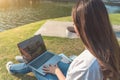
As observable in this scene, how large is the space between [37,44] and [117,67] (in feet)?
7.60

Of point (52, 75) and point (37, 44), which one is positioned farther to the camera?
point (37, 44)

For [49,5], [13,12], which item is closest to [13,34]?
[13,12]

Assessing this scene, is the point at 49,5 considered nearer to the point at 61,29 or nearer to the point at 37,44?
the point at 61,29

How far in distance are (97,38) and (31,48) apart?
2.19m

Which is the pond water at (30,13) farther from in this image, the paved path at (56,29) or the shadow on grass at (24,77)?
the shadow on grass at (24,77)

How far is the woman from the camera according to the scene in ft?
6.92

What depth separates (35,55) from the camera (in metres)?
4.23

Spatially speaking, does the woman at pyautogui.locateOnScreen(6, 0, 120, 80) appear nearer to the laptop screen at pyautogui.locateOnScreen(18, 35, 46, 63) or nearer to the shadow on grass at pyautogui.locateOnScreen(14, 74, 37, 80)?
the laptop screen at pyautogui.locateOnScreen(18, 35, 46, 63)

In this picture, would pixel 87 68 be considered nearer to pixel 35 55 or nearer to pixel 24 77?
pixel 35 55

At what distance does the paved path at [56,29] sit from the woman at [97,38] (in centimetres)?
444

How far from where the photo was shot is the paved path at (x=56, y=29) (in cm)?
685

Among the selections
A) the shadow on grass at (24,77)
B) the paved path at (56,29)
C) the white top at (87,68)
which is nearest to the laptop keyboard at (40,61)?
the shadow on grass at (24,77)

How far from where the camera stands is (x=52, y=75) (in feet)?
11.7

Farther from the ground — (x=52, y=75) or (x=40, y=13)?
(x=52, y=75)
